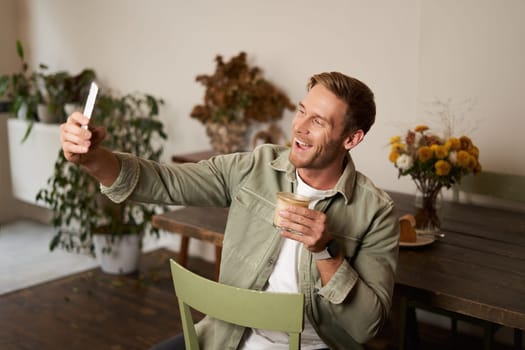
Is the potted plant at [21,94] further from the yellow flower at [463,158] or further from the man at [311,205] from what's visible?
the yellow flower at [463,158]

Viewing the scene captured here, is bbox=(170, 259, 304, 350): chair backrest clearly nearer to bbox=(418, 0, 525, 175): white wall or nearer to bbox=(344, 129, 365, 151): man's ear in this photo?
bbox=(344, 129, 365, 151): man's ear

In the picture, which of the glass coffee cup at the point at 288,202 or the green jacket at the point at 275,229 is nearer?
the glass coffee cup at the point at 288,202

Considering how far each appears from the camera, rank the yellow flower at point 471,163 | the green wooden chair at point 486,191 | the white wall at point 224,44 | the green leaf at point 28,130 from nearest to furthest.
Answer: the yellow flower at point 471,163 < the green wooden chair at point 486,191 < the white wall at point 224,44 < the green leaf at point 28,130

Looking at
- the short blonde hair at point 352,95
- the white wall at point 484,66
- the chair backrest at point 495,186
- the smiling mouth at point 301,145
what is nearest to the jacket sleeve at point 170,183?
the smiling mouth at point 301,145

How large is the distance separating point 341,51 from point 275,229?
1863 mm

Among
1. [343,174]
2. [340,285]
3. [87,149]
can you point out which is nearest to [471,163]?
[343,174]

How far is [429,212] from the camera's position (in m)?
2.31

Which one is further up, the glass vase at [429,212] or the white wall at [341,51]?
the white wall at [341,51]

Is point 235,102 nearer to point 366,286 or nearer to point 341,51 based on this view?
point 341,51

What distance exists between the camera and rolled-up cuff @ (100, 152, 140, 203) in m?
1.55

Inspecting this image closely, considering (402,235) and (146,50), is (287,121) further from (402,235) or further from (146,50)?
(402,235)

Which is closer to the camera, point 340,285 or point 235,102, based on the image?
point 340,285

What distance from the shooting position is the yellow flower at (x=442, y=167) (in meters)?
2.19

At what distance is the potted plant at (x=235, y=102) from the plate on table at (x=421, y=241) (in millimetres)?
1478
